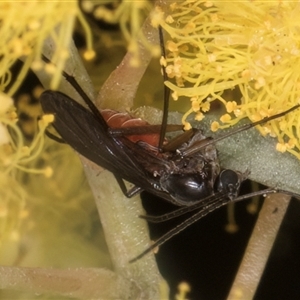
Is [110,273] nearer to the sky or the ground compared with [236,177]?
nearer to the ground

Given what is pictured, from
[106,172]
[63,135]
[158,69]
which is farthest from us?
[158,69]

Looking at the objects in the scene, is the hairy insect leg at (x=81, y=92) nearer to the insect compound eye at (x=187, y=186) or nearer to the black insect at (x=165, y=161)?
the black insect at (x=165, y=161)

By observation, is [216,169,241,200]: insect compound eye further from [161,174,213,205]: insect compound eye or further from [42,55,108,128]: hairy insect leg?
[42,55,108,128]: hairy insect leg

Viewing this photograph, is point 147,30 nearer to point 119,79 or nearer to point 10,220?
point 119,79

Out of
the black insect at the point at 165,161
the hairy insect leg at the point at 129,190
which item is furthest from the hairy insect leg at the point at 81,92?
the hairy insect leg at the point at 129,190

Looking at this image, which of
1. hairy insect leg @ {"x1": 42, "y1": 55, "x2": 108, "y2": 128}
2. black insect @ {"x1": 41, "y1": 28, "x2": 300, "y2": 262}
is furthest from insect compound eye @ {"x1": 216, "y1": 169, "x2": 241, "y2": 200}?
hairy insect leg @ {"x1": 42, "y1": 55, "x2": 108, "y2": 128}

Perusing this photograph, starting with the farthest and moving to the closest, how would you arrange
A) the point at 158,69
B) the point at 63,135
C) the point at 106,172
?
the point at 158,69 → the point at 106,172 → the point at 63,135

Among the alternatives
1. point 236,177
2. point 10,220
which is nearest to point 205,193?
point 236,177

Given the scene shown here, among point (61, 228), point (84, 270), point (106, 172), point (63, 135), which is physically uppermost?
point (63, 135)

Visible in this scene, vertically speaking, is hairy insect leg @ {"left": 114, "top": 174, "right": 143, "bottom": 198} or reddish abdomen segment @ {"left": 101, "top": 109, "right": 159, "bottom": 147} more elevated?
reddish abdomen segment @ {"left": 101, "top": 109, "right": 159, "bottom": 147}
